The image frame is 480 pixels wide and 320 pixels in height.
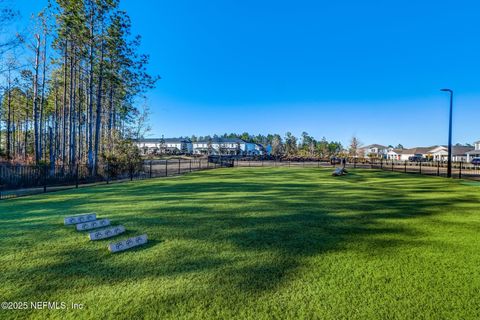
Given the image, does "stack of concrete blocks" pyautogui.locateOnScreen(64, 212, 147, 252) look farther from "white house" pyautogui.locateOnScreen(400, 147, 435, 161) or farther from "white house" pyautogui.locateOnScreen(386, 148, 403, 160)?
"white house" pyautogui.locateOnScreen(386, 148, 403, 160)

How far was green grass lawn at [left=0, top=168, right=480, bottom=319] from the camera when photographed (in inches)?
99.2

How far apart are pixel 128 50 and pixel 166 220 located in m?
21.2

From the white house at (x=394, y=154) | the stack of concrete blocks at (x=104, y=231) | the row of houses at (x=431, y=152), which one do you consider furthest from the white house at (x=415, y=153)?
the stack of concrete blocks at (x=104, y=231)

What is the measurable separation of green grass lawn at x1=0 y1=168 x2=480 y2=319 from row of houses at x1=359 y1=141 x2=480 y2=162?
75141mm

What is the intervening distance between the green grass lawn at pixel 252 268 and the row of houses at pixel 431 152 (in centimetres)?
7514

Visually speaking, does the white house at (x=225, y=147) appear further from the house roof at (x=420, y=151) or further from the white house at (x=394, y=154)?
the house roof at (x=420, y=151)

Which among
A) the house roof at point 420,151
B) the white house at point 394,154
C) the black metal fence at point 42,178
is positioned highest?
the house roof at point 420,151

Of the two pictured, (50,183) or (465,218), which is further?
(50,183)

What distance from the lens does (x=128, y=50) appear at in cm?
2167

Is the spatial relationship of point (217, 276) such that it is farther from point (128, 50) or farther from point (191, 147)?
point (191, 147)

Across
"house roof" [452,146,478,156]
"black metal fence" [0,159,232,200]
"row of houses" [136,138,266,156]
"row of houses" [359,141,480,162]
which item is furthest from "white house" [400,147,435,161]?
"black metal fence" [0,159,232,200]

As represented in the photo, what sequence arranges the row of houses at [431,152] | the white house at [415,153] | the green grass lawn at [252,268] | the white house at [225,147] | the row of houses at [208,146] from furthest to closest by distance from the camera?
the row of houses at [208,146] < the white house at [225,147] < the white house at [415,153] < the row of houses at [431,152] < the green grass lawn at [252,268]

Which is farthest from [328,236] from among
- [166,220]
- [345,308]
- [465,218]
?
[465,218]

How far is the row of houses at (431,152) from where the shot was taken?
66.0m
